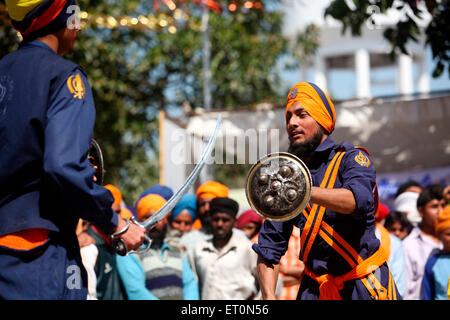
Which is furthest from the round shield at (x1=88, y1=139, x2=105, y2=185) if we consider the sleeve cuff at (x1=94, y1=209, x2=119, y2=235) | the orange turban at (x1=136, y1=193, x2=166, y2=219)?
the orange turban at (x1=136, y1=193, x2=166, y2=219)

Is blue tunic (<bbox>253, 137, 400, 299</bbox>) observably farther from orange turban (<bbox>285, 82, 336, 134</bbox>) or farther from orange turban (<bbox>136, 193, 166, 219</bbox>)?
orange turban (<bbox>136, 193, 166, 219</bbox>)

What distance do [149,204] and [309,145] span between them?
3.02 metres

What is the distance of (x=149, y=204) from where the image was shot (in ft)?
21.3

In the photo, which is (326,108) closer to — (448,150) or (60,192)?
(60,192)

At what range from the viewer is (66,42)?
3.19 meters

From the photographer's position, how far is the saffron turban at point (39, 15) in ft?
9.92

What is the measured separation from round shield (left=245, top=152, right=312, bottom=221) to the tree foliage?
398cm

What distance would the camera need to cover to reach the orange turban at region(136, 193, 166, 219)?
6.48 m

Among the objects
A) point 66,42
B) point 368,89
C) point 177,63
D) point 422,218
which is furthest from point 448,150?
point 368,89

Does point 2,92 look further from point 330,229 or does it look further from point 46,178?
point 330,229

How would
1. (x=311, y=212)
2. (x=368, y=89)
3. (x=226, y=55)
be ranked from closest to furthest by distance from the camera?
1. (x=311, y=212)
2. (x=226, y=55)
3. (x=368, y=89)

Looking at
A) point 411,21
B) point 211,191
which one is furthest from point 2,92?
point 411,21

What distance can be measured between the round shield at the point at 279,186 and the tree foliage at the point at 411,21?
3975mm
